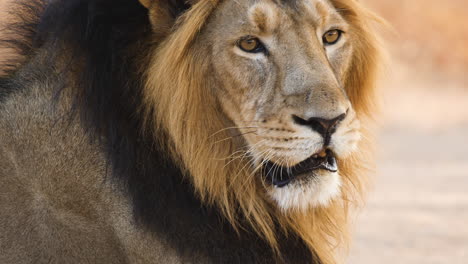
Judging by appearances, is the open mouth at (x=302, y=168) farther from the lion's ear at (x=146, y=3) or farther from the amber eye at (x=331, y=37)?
the lion's ear at (x=146, y=3)

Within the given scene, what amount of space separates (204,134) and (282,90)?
42 cm

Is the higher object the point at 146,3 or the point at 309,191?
the point at 146,3

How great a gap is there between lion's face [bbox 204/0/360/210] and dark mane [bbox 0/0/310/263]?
284 mm

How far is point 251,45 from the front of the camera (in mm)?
3682

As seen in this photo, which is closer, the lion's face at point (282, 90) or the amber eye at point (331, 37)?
the lion's face at point (282, 90)

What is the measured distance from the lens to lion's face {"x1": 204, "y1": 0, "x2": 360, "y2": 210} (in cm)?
353

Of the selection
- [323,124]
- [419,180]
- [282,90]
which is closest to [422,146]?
[419,180]

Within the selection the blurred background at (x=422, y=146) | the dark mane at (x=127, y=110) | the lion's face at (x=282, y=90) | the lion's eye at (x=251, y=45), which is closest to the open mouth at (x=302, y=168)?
the lion's face at (x=282, y=90)

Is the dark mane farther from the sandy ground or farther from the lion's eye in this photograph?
the sandy ground

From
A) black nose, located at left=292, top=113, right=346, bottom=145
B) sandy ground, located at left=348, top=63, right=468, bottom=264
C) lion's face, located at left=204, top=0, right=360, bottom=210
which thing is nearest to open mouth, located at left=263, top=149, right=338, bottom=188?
lion's face, located at left=204, top=0, right=360, bottom=210

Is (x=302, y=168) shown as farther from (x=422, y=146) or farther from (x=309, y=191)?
(x=422, y=146)

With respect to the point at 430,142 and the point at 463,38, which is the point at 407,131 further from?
the point at 463,38

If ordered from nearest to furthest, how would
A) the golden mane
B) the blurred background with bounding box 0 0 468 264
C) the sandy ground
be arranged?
the golden mane, the sandy ground, the blurred background with bounding box 0 0 468 264

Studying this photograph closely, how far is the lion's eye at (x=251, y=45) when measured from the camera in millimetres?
3682
